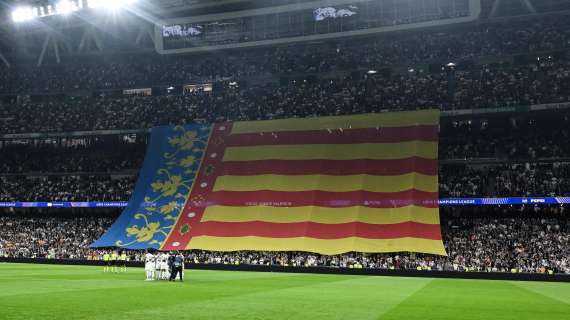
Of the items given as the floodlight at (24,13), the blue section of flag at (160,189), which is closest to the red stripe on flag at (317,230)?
the blue section of flag at (160,189)

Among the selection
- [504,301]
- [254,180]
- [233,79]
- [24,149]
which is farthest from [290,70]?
[504,301]

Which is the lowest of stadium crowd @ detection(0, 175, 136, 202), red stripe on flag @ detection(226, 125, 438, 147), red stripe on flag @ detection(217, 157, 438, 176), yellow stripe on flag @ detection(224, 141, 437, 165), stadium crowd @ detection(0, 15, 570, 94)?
stadium crowd @ detection(0, 175, 136, 202)

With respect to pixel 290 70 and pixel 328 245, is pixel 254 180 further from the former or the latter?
pixel 290 70

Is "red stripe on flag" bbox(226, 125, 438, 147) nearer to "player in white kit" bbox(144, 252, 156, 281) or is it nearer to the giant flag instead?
the giant flag

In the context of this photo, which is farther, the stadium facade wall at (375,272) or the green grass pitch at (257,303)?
the stadium facade wall at (375,272)

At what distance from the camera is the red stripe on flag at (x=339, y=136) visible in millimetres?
57750

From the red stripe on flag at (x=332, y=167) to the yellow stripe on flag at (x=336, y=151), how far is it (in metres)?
0.47

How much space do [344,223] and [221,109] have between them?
84.5 ft

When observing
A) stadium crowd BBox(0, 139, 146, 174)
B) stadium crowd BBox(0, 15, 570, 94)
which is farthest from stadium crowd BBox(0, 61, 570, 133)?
stadium crowd BBox(0, 139, 146, 174)

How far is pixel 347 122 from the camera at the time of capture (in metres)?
61.1

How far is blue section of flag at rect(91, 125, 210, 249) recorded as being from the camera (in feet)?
189

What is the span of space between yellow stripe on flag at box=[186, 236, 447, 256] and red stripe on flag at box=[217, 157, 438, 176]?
8056 mm

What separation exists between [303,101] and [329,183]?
49.8ft

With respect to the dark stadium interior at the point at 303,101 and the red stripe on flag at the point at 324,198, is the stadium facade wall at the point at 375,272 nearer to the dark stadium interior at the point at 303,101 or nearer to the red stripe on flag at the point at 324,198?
the dark stadium interior at the point at 303,101
